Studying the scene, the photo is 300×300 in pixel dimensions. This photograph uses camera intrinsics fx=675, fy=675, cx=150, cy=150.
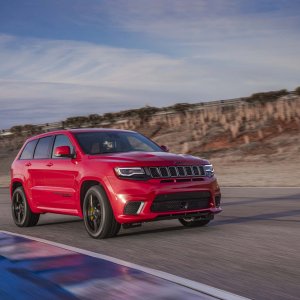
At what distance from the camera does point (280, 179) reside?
21.5 meters

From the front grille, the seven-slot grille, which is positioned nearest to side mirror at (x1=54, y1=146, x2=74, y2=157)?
the seven-slot grille

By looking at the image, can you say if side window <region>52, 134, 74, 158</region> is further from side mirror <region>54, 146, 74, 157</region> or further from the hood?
the hood

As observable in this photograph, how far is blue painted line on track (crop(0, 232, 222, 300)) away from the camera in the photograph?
5.40 meters

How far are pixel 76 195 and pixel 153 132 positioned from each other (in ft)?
122

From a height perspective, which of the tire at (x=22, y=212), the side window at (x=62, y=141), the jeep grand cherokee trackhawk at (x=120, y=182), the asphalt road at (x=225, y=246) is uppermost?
the side window at (x=62, y=141)

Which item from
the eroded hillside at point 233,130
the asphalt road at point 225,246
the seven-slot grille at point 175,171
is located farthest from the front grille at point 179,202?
the eroded hillside at point 233,130

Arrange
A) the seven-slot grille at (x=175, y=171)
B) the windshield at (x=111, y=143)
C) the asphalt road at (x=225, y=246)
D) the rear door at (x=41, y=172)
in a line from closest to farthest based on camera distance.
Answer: the asphalt road at (x=225, y=246) < the seven-slot grille at (x=175, y=171) < the windshield at (x=111, y=143) < the rear door at (x=41, y=172)

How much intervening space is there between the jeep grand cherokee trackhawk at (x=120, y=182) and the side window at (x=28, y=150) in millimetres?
919

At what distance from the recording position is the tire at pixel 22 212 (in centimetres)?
1180

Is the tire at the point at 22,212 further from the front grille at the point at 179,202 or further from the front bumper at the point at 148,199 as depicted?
the front grille at the point at 179,202

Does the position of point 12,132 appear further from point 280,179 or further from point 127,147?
point 127,147

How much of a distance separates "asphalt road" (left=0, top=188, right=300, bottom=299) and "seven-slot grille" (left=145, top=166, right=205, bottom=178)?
85 cm

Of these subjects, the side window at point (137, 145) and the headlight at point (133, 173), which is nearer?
the headlight at point (133, 173)

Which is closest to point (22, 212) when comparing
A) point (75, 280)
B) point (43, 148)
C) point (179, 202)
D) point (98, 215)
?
point (43, 148)
